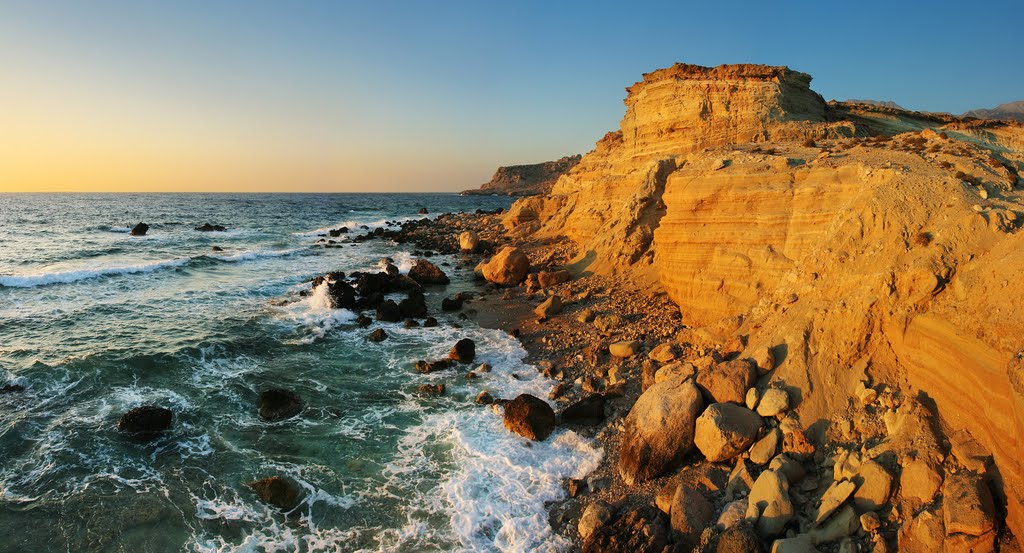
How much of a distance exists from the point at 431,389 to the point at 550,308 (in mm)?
6937

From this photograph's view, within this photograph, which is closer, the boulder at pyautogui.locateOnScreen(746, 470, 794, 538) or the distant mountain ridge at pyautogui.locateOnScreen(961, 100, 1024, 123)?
the boulder at pyautogui.locateOnScreen(746, 470, 794, 538)

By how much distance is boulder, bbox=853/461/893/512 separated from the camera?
6504 mm

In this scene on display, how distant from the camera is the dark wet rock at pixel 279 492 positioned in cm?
871

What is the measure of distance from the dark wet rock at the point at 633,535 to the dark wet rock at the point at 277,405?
27.1ft

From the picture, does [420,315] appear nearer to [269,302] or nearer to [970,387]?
[269,302]

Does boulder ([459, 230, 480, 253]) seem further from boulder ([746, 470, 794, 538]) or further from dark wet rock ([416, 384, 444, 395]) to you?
boulder ([746, 470, 794, 538])

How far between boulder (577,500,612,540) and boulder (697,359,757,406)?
318 cm

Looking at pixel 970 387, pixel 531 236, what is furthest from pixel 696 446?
pixel 531 236

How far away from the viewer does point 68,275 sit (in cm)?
2511

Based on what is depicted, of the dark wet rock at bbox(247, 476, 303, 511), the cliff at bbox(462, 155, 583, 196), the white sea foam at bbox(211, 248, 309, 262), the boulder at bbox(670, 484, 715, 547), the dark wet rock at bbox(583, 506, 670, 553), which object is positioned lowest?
the dark wet rock at bbox(247, 476, 303, 511)

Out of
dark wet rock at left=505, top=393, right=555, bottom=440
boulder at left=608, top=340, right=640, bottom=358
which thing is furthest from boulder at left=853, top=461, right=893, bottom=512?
boulder at left=608, top=340, right=640, bottom=358

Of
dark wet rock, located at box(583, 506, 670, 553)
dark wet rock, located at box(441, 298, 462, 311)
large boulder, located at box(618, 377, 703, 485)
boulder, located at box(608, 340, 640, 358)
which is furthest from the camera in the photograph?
dark wet rock, located at box(441, 298, 462, 311)

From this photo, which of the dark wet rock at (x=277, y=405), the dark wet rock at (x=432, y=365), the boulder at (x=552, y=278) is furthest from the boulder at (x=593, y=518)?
the boulder at (x=552, y=278)

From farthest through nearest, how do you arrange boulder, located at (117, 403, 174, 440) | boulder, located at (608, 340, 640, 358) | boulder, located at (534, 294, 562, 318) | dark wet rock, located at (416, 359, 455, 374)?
boulder, located at (534, 294, 562, 318)
dark wet rock, located at (416, 359, 455, 374)
boulder, located at (608, 340, 640, 358)
boulder, located at (117, 403, 174, 440)
